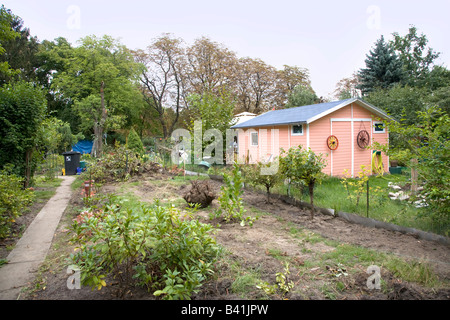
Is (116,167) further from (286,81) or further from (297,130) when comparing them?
(286,81)

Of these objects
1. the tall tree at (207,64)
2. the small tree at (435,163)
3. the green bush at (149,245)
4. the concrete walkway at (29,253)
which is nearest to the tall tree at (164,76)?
the tall tree at (207,64)

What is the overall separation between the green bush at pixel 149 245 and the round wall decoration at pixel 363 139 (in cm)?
1189

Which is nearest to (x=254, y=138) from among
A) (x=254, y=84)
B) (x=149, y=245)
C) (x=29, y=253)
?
(x=29, y=253)

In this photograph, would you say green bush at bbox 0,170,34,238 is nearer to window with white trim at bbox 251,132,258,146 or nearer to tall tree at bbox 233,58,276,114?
window with white trim at bbox 251,132,258,146

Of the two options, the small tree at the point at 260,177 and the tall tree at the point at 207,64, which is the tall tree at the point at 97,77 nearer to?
the tall tree at the point at 207,64

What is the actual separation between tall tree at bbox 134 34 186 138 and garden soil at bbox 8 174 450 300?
93.2 ft

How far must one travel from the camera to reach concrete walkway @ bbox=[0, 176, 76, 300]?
135 inches

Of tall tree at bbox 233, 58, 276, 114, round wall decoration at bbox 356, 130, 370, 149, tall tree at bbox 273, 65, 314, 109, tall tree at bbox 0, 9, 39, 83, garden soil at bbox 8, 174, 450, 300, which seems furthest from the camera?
tall tree at bbox 273, 65, 314, 109

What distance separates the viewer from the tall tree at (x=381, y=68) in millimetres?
23547

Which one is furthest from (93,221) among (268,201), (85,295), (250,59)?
(250,59)

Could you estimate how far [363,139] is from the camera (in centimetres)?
1334

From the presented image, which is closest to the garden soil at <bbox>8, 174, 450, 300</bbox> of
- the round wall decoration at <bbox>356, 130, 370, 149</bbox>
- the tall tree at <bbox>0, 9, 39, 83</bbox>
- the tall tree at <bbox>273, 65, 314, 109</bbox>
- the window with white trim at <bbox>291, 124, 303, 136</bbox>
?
the window with white trim at <bbox>291, 124, 303, 136</bbox>
